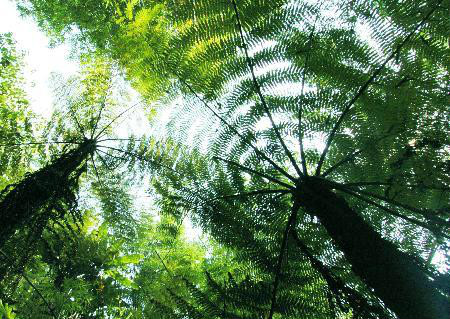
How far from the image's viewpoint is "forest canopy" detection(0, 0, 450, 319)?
59.8 inches

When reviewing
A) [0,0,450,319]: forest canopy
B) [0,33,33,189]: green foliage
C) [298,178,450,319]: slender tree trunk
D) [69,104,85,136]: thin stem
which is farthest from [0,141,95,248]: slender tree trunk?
[298,178,450,319]: slender tree trunk

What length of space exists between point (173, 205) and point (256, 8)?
138 centimetres

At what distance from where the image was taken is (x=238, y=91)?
217 centimetres

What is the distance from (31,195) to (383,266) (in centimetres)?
161

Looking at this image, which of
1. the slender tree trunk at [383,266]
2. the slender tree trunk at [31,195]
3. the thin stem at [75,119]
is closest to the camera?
the slender tree trunk at [383,266]

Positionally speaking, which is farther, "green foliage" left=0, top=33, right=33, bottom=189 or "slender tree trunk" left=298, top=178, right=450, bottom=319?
"green foliage" left=0, top=33, right=33, bottom=189

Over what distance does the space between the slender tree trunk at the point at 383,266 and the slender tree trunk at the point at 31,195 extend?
1.32 m

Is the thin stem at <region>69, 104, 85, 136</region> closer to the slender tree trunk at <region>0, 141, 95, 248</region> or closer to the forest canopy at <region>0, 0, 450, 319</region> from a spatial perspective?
the forest canopy at <region>0, 0, 450, 319</region>

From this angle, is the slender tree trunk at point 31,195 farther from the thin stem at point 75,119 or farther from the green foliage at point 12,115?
the green foliage at point 12,115

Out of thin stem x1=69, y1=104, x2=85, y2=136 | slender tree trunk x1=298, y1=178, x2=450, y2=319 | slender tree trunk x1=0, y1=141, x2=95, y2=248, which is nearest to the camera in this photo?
slender tree trunk x1=298, y1=178, x2=450, y2=319

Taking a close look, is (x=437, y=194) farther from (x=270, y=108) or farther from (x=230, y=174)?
(x=230, y=174)

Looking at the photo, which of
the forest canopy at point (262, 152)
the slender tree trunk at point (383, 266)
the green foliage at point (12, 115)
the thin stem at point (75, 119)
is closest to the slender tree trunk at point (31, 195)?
the forest canopy at point (262, 152)

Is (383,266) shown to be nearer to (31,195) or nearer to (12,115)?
(31,195)

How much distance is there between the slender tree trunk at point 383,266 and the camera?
94 cm
